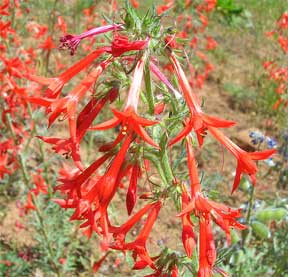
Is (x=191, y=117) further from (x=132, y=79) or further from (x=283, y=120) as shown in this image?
(x=283, y=120)

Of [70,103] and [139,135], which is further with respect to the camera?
[70,103]

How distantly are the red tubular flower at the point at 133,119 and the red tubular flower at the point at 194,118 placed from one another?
11 centimetres

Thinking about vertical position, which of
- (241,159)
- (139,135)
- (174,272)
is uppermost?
(139,135)

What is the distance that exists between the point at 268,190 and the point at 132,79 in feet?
14.1

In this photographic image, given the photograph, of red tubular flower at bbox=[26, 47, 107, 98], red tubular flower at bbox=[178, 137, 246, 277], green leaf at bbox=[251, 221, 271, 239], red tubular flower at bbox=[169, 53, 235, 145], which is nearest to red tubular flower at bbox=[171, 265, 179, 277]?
red tubular flower at bbox=[178, 137, 246, 277]

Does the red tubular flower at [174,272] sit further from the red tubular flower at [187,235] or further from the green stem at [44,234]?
the green stem at [44,234]

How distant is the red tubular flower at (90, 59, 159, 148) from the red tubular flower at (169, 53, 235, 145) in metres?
0.11

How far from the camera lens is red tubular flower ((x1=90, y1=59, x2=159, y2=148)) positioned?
1.56 meters

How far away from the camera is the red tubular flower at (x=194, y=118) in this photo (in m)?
1.63

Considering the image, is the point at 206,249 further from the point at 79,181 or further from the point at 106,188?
the point at 79,181

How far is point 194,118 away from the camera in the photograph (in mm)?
1708

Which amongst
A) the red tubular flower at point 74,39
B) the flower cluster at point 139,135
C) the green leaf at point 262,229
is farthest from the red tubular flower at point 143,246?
the green leaf at point 262,229

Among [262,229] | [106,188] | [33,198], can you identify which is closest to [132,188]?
[106,188]

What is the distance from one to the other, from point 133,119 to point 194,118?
230mm
